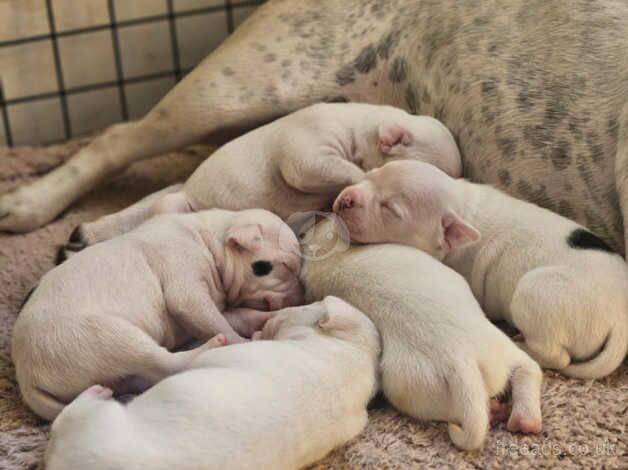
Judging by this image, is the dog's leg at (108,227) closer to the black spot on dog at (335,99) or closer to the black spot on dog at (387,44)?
the black spot on dog at (335,99)

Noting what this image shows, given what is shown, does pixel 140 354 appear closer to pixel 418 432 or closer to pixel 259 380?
pixel 259 380

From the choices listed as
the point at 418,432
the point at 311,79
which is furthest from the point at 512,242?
the point at 311,79

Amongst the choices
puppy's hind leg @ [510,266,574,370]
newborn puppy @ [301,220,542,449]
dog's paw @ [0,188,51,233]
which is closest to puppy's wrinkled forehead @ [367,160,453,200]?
newborn puppy @ [301,220,542,449]

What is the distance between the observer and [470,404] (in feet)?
5.69

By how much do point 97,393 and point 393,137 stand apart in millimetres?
897

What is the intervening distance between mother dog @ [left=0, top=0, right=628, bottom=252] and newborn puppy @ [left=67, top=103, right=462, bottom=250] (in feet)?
0.50

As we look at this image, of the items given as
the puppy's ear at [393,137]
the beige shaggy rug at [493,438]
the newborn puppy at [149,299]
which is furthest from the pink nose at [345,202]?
the beige shaggy rug at [493,438]

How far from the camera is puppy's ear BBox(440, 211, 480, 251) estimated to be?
2066mm

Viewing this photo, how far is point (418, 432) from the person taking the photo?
1.85 m

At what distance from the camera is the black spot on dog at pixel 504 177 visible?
7.85 feet

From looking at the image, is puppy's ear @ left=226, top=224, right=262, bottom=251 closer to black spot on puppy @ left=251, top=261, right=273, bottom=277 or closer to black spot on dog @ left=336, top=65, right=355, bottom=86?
black spot on puppy @ left=251, top=261, right=273, bottom=277

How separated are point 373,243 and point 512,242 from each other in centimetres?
27

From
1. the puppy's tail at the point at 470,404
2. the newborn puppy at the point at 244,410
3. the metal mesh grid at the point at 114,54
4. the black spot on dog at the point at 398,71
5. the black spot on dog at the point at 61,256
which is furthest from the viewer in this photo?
the metal mesh grid at the point at 114,54

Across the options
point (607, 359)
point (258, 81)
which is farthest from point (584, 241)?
point (258, 81)
